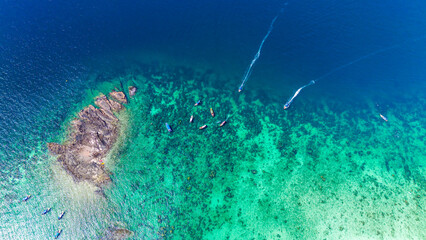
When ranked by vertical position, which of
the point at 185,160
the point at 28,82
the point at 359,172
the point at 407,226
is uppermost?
the point at 28,82

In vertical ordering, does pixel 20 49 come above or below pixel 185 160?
above

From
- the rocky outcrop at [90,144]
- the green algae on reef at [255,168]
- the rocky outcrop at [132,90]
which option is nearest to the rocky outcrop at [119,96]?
the rocky outcrop at [132,90]

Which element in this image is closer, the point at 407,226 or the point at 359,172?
the point at 407,226

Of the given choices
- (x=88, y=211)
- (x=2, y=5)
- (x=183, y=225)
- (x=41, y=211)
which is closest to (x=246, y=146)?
(x=183, y=225)

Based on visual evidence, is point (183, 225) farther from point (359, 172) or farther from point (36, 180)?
point (359, 172)

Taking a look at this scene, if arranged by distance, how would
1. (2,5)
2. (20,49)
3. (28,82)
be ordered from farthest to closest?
(2,5) → (20,49) → (28,82)

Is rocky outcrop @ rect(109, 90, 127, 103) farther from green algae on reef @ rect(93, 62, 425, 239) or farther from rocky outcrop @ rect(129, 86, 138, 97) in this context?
green algae on reef @ rect(93, 62, 425, 239)

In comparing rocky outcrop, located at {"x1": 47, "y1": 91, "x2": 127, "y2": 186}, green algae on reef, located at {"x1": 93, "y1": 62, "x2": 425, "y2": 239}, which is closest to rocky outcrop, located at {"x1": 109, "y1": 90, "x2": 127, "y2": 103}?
green algae on reef, located at {"x1": 93, "y1": 62, "x2": 425, "y2": 239}

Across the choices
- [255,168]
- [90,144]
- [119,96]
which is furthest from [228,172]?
[119,96]
